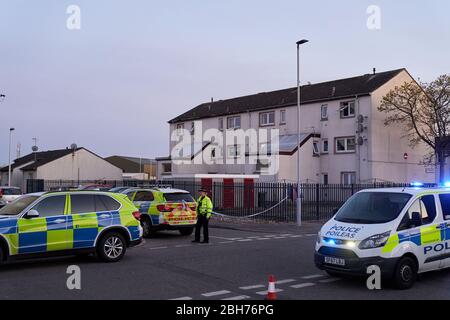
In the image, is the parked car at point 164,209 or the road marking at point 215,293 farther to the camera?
the parked car at point 164,209

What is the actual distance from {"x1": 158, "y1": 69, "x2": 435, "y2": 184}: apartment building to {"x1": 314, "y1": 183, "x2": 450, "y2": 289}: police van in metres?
24.1

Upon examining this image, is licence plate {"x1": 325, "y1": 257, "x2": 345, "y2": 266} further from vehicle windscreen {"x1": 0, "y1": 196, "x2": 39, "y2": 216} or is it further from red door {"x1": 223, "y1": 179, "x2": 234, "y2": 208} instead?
red door {"x1": 223, "y1": 179, "x2": 234, "y2": 208}

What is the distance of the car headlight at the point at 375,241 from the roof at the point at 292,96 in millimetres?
29032

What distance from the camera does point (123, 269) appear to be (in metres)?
10.5

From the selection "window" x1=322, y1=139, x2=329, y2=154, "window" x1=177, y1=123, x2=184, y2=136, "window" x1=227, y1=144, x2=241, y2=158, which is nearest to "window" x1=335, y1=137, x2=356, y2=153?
"window" x1=322, y1=139, x2=329, y2=154

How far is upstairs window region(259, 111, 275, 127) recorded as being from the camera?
43394 mm

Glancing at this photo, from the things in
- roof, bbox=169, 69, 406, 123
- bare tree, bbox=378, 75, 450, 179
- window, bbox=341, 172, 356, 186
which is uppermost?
roof, bbox=169, 69, 406, 123

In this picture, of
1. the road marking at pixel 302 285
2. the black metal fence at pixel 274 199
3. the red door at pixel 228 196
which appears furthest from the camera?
the red door at pixel 228 196

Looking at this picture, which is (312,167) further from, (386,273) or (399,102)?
(386,273)

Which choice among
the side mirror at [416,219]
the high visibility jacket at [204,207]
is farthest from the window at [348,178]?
the side mirror at [416,219]

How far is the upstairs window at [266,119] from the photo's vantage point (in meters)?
43.4

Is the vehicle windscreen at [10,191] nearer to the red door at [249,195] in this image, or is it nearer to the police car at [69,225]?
the red door at [249,195]

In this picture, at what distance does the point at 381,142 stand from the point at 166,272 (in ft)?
98.0
